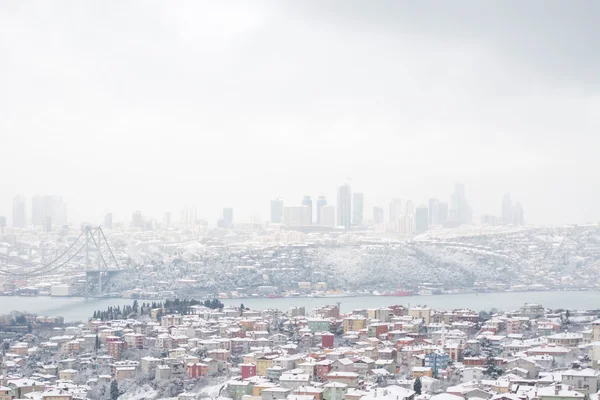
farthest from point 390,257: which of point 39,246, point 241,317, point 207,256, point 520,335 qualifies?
point 520,335

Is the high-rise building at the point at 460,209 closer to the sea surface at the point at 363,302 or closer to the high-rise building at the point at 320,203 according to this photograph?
the high-rise building at the point at 320,203

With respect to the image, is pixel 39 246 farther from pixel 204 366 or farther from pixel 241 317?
pixel 204 366

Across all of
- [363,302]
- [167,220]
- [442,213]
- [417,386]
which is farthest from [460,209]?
→ [417,386]

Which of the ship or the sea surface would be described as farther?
the ship

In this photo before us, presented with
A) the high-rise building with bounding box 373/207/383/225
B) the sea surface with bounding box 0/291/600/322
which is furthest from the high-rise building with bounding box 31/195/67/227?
the sea surface with bounding box 0/291/600/322

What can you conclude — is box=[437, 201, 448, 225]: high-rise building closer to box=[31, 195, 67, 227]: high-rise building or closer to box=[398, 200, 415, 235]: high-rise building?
box=[398, 200, 415, 235]: high-rise building

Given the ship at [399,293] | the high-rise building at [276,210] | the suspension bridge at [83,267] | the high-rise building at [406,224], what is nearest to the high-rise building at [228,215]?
the high-rise building at [276,210]
